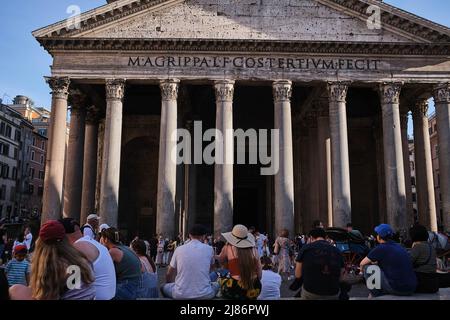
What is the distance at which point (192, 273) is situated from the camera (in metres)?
4.89

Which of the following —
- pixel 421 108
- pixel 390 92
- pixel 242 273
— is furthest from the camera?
pixel 421 108

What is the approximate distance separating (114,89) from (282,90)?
8.36 meters

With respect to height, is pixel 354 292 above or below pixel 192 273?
below

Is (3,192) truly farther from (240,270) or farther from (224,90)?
(240,270)

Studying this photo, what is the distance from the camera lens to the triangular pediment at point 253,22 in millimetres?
20125

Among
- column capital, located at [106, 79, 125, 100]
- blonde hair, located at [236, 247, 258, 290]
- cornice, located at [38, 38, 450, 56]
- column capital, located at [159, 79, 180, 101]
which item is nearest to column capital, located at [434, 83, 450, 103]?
cornice, located at [38, 38, 450, 56]

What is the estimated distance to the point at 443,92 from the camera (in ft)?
67.0

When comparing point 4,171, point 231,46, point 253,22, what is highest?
point 253,22

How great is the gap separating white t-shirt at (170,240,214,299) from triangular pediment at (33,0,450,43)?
657 inches

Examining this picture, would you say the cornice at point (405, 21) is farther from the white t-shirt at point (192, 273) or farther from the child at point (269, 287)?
the white t-shirt at point (192, 273)

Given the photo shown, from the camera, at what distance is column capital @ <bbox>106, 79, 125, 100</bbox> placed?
1997 cm

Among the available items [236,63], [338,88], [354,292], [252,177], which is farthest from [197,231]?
[252,177]

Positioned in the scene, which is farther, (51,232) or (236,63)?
(236,63)

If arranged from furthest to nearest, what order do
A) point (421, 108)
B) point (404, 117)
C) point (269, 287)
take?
point (404, 117) < point (421, 108) < point (269, 287)
